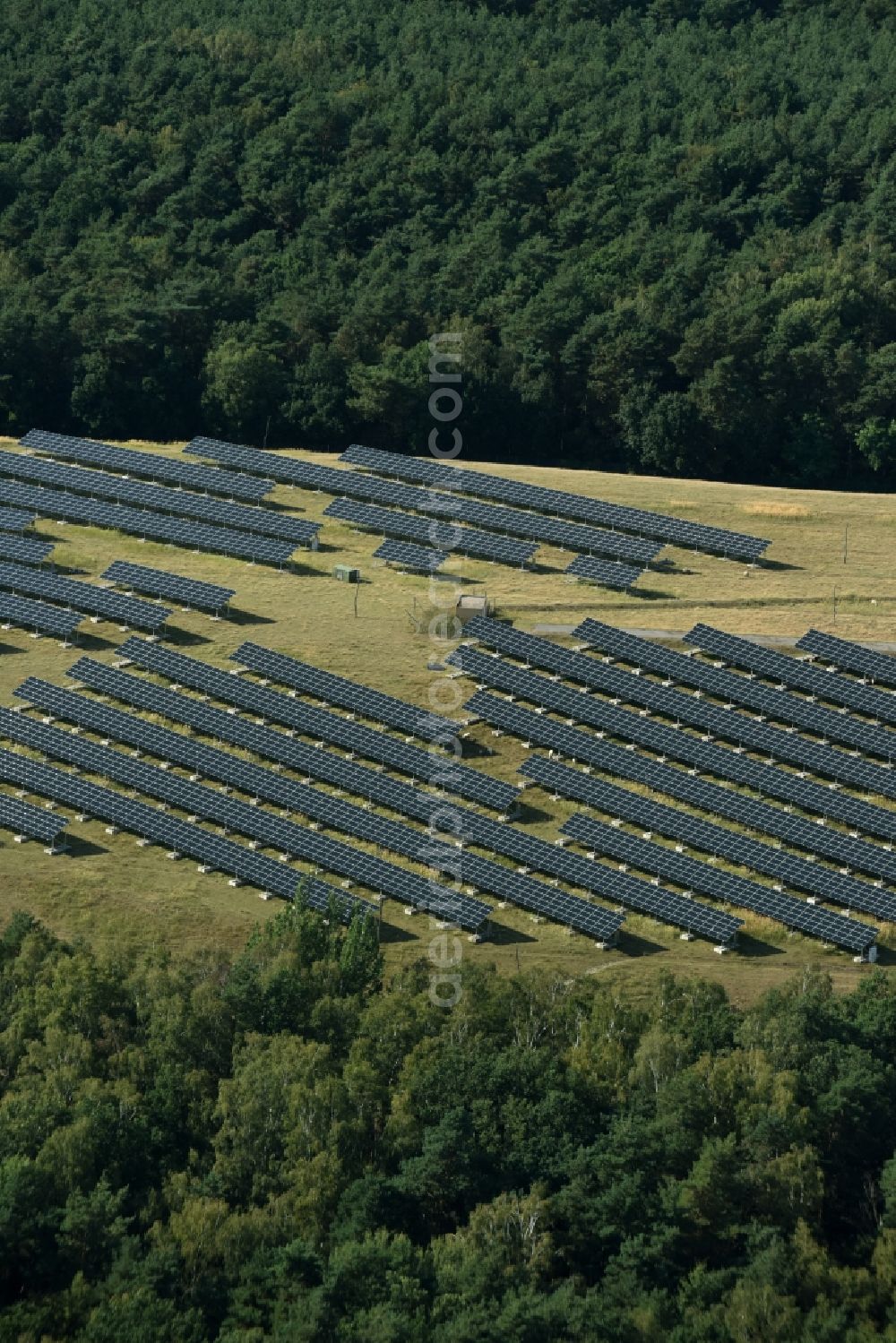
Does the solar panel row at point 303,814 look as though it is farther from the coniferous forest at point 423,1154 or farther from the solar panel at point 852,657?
Answer: the solar panel at point 852,657

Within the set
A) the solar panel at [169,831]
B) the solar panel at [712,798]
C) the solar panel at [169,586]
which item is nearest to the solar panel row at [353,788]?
the solar panel at [169,831]

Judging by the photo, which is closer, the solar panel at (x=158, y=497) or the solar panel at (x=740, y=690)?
the solar panel at (x=740, y=690)

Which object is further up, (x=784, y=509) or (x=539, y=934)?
(x=784, y=509)

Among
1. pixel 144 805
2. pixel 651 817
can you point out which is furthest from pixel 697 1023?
pixel 144 805

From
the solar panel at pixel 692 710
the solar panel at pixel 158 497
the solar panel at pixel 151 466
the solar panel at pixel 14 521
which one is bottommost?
the solar panel at pixel 692 710

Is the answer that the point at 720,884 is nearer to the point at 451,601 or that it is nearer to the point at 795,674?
the point at 795,674

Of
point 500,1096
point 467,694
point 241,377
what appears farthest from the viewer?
point 241,377

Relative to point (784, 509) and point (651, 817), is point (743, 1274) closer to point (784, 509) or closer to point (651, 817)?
point (651, 817)

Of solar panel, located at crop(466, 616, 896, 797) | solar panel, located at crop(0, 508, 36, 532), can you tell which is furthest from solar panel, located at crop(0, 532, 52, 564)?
solar panel, located at crop(466, 616, 896, 797)
